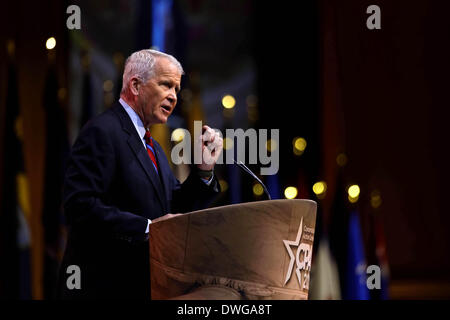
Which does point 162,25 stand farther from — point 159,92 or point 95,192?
point 95,192

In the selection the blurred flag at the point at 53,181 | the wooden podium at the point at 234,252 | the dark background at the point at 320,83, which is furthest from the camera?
the dark background at the point at 320,83

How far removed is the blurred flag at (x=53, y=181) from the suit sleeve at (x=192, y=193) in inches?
106

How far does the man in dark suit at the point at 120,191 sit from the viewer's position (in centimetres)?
174

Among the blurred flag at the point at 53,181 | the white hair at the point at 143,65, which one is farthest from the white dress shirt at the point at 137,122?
the blurred flag at the point at 53,181

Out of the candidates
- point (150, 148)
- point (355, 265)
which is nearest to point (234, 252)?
point (150, 148)

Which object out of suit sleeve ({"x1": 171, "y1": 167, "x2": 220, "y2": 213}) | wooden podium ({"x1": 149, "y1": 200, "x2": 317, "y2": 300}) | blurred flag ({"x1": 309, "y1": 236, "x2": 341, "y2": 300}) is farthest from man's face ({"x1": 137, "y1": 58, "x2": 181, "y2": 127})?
blurred flag ({"x1": 309, "y1": 236, "x2": 341, "y2": 300})

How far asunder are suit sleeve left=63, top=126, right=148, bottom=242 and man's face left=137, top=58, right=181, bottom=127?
21 centimetres

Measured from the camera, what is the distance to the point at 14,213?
14.6 feet

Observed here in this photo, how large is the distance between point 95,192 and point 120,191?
0.12 meters

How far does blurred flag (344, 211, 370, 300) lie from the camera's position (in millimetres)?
4671

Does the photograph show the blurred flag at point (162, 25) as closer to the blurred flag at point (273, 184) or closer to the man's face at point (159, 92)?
the blurred flag at point (273, 184)

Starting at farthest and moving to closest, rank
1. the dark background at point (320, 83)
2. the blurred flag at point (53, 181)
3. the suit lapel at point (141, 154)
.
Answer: the dark background at point (320, 83) < the blurred flag at point (53, 181) < the suit lapel at point (141, 154)

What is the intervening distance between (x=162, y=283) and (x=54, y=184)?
129 inches

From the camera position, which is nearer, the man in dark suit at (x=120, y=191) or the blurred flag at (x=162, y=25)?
the man in dark suit at (x=120, y=191)
